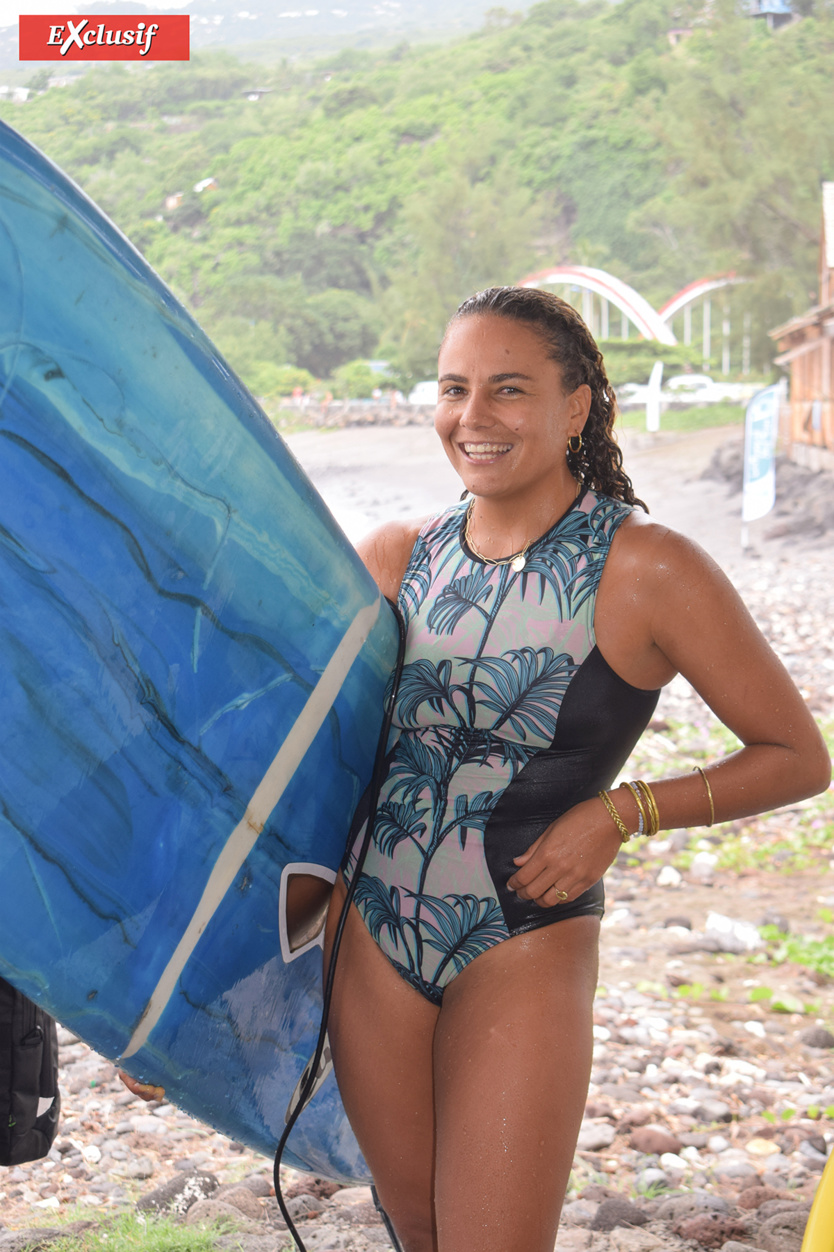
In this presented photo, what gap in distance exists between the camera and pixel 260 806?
4.43ft

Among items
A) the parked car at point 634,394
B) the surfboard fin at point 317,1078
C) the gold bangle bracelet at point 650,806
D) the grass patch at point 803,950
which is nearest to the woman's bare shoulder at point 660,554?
the gold bangle bracelet at point 650,806

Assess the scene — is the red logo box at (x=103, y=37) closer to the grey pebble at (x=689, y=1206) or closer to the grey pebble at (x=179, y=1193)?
the grey pebble at (x=179, y=1193)

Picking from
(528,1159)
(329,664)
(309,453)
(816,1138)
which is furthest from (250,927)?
(309,453)

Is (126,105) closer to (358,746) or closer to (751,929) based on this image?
(751,929)

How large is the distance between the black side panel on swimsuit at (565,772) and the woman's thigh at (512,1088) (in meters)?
0.04

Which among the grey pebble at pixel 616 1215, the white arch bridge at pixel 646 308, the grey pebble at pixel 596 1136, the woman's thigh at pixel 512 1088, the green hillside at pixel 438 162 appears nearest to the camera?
the woman's thigh at pixel 512 1088

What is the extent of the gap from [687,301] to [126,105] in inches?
174

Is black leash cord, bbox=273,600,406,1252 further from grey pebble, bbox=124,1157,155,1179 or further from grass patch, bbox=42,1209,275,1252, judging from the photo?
grey pebble, bbox=124,1157,155,1179

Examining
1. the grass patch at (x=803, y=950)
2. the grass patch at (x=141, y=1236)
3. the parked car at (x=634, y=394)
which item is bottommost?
the grass patch at (x=803, y=950)

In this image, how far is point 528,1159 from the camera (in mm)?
1094

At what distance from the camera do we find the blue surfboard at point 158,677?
1134 millimetres

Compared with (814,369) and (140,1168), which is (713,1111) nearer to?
(140,1168)

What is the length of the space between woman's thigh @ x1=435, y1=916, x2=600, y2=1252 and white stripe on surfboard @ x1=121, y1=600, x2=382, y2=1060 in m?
0.31

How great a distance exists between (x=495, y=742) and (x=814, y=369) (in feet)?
20.5
